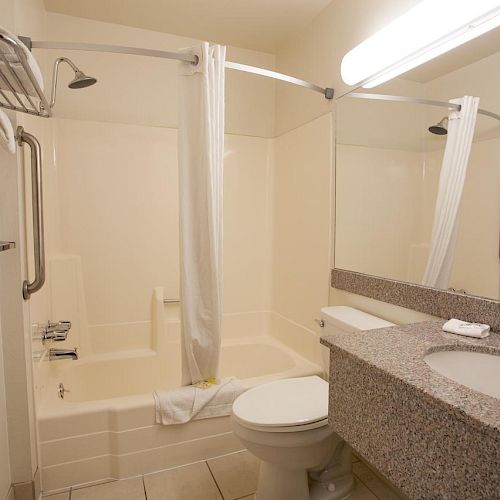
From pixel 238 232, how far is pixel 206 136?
1081mm

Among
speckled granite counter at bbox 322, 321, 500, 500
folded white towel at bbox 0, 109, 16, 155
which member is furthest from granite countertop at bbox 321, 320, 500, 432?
folded white towel at bbox 0, 109, 16, 155

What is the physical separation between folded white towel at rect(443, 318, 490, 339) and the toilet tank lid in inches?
14.1

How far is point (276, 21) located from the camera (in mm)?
2158

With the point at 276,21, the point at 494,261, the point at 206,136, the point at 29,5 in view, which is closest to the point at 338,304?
the point at 494,261

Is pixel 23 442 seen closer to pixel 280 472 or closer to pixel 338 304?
pixel 280 472

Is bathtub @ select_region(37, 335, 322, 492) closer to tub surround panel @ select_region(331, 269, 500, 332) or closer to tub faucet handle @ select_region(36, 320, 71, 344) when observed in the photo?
tub faucet handle @ select_region(36, 320, 71, 344)

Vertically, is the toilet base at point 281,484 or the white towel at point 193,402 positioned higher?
the white towel at point 193,402

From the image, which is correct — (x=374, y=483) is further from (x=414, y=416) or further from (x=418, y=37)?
(x=418, y=37)

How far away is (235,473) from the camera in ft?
5.56

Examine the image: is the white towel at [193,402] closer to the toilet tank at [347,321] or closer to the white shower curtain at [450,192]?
the toilet tank at [347,321]

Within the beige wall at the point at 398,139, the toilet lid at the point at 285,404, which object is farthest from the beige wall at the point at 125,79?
the toilet lid at the point at 285,404

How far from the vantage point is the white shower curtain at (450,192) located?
1.29 m

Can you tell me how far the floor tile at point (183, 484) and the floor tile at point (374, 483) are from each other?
69 centimetres

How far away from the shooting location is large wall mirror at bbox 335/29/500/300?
123cm
